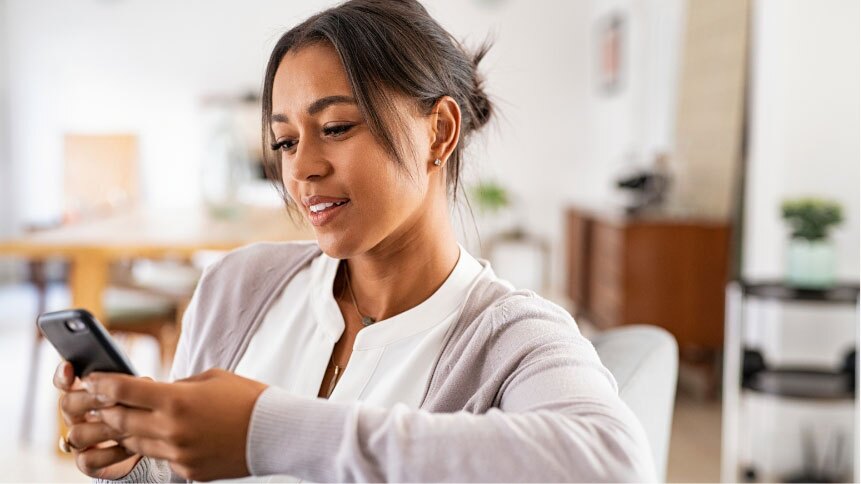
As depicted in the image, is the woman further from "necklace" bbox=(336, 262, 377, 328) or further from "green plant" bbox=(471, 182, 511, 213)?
"green plant" bbox=(471, 182, 511, 213)

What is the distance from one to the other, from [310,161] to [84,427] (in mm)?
372

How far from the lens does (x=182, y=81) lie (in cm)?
800

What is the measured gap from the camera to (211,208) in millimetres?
4137

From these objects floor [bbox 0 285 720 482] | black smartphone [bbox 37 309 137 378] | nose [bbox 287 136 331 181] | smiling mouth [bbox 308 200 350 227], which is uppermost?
nose [bbox 287 136 331 181]

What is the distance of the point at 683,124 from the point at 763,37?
50.4 inches

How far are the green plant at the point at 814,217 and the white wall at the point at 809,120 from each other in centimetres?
16

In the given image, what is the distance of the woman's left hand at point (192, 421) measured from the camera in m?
0.69

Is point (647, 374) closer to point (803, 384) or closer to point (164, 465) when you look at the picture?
point (164, 465)

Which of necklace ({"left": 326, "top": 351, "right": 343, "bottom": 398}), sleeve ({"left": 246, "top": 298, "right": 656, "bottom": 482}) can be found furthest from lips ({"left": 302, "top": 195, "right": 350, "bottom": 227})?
sleeve ({"left": 246, "top": 298, "right": 656, "bottom": 482})

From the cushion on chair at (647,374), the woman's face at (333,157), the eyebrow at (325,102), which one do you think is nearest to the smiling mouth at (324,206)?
the woman's face at (333,157)

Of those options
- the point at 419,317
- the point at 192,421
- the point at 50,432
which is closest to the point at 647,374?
the point at 419,317

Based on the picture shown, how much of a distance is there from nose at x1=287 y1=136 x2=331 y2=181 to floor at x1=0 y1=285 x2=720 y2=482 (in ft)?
7.42

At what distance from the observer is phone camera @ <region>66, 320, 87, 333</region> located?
→ 799 mm

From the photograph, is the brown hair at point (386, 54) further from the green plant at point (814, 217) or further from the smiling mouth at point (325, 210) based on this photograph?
the green plant at point (814, 217)
